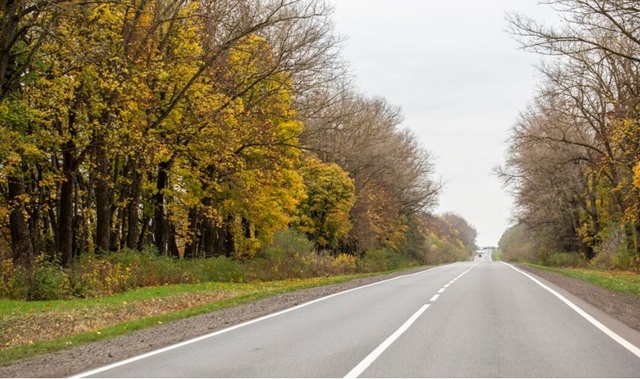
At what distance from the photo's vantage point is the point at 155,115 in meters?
24.9

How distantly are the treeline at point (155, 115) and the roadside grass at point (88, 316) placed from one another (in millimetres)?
3840

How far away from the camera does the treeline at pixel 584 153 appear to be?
2334 cm

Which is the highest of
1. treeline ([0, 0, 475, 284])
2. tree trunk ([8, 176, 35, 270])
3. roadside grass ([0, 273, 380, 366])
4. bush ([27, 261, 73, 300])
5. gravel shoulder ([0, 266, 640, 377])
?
treeline ([0, 0, 475, 284])

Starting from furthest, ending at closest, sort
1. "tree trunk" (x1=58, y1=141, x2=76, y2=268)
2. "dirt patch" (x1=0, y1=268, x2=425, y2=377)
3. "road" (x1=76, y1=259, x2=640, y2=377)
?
"tree trunk" (x1=58, y1=141, x2=76, y2=268) < "dirt patch" (x1=0, y1=268, x2=425, y2=377) < "road" (x1=76, y1=259, x2=640, y2=377)

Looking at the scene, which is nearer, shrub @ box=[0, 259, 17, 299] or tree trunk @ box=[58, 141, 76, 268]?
shrub @ box=[0, 259, 17, 299]

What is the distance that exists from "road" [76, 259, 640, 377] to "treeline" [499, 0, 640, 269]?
36.4 feet

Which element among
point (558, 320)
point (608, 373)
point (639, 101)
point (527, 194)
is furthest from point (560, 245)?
point (608, 373)

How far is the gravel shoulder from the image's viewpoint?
766cm

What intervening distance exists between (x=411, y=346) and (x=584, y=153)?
3806 centimetres

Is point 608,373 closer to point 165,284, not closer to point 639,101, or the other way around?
point 165,284

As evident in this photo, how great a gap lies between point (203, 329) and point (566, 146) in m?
34.7

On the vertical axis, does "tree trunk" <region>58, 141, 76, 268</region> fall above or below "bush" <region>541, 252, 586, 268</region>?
above

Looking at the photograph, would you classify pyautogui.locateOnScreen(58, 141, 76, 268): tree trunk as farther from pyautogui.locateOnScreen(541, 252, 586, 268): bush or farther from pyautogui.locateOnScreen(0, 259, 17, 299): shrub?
pyautogui.locateOnScreen(541, 252, 586, 268): bush

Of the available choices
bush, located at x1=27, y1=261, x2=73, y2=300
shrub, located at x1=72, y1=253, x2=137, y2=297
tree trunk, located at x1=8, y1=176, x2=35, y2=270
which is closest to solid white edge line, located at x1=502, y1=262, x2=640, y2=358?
shrub, located at x1=72, y1=253, x2=137, y2=297
